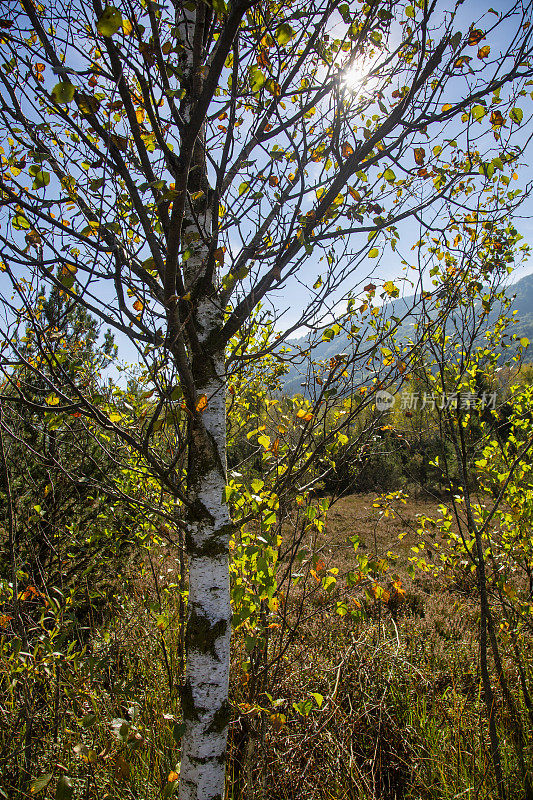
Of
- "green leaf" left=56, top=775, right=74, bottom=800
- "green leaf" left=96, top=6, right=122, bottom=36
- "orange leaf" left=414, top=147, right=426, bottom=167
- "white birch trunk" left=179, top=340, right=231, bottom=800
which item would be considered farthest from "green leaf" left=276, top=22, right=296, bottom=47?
"green leaf" left=56, top=775, right=74, bottom=800

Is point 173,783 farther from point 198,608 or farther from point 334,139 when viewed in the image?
point 334,139

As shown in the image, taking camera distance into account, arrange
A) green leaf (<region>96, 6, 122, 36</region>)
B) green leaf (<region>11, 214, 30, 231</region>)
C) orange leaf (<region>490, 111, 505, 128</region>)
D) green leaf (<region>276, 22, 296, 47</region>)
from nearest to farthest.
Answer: green leaf (<region>96, 6, 122, 36</region>), green leaf (<region>276, 22, 296, 47</region>), green leaf (<region>11, 214, 30, 231</region>), orange leaf (<region>490, 111, 505, 128</region>)

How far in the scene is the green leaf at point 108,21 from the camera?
77 cm

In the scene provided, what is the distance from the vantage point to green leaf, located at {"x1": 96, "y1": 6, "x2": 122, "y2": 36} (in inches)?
30.4

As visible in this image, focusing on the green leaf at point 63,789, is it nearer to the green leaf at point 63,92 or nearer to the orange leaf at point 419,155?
the green leaf at point 63,92

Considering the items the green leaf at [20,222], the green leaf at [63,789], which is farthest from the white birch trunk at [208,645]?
the green leaf at [20,222]

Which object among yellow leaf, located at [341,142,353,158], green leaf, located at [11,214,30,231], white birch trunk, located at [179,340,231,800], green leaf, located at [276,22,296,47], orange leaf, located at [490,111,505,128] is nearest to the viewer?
green leaf, located at [276,22,296,47]

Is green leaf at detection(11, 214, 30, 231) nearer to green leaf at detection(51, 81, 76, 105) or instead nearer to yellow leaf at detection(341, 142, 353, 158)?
green leaf at detection(51, 81, 76, 105)

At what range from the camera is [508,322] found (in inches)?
146

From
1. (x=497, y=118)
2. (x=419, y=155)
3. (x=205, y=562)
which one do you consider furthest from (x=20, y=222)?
(x=497, y=118)

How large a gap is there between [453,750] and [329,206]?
3.47m

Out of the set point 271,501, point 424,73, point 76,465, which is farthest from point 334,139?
point 76,465

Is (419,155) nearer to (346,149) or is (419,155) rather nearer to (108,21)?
(346,149)

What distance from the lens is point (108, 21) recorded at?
0.79 meters
